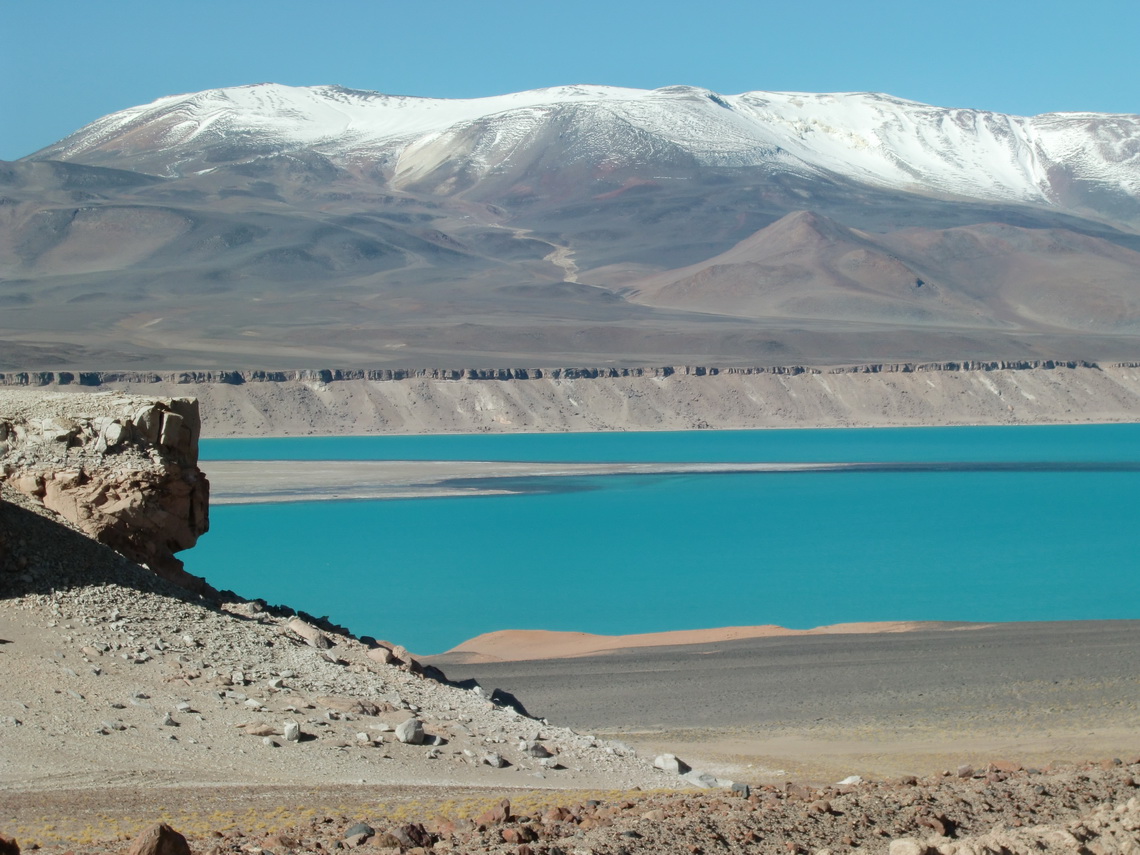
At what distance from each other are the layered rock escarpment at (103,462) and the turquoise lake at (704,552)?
11440mm

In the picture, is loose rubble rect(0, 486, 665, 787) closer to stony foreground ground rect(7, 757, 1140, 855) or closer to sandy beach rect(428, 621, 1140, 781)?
stony foreground ground rect(7, 757, 1140, 855)

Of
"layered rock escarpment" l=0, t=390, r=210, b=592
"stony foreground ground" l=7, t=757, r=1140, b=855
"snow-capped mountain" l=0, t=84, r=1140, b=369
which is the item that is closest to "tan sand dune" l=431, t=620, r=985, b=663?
"layered rock escarpment" l=0, t=390, r=210, b=592

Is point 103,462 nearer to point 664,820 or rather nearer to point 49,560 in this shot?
point 49,560

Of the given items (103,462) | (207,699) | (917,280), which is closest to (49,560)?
(103,462)

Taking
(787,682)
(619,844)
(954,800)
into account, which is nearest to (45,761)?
(619,844)

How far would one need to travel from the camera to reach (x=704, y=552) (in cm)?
3506

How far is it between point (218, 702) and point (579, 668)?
8.92m

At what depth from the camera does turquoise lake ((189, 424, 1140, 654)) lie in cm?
2639

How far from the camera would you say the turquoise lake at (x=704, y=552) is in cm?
2639

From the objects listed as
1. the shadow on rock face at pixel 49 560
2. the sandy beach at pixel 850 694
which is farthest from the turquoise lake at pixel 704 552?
the shadow on rock face at pixel 49 560

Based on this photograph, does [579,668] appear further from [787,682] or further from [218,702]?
[218,702]

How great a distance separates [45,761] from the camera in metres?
8.40

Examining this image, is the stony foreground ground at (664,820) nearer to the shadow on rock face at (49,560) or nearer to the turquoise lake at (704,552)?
the shadow on rock face at (49,560)

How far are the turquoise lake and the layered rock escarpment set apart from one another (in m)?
11.4
